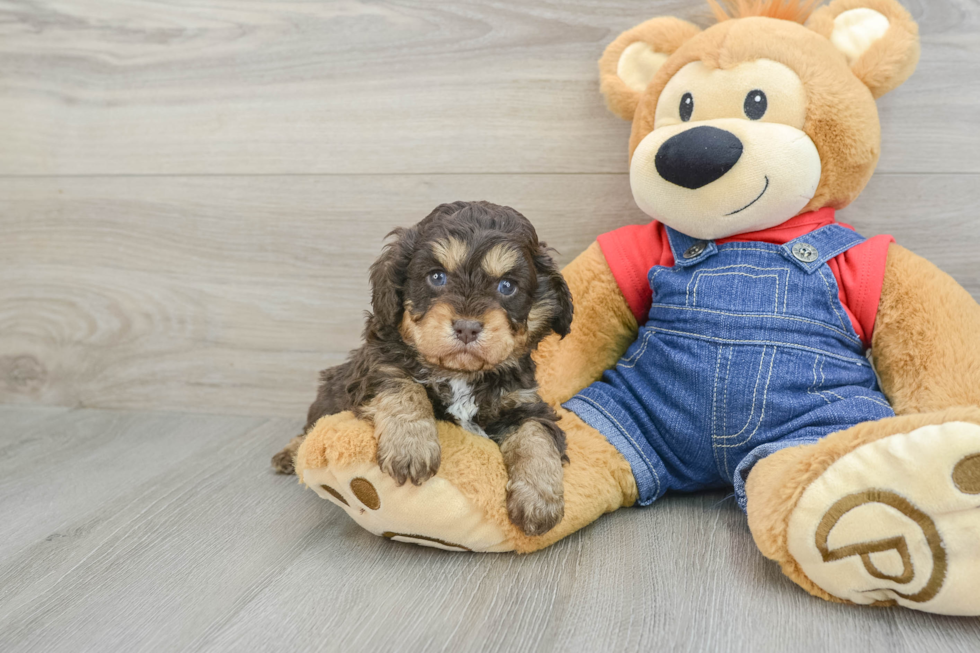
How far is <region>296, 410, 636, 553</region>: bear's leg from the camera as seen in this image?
1.39m

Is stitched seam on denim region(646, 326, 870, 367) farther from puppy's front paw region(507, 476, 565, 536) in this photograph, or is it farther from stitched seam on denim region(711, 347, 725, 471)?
puppy's front paw region(507, 476, 565, 536)

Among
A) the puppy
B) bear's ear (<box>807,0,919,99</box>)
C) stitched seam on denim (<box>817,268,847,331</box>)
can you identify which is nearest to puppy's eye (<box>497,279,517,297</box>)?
the puppy

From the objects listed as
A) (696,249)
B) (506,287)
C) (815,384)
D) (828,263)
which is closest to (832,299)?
(828,263)

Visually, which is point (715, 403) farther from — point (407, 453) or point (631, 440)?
point (407, 453)

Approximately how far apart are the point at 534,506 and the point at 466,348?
0.35 m

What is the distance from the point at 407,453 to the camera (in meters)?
1.35

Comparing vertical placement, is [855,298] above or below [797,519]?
above

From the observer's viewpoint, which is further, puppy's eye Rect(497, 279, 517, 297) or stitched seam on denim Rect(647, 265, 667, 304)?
stitched seam on denim Rect(647, 265, 667, 304)

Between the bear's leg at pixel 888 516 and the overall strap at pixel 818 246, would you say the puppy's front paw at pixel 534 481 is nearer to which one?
the bear's leg at pixel 888 516

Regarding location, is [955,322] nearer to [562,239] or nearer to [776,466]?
[776,466]

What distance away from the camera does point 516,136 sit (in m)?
2.15

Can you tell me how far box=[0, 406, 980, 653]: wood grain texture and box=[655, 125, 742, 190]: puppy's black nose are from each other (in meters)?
0.79

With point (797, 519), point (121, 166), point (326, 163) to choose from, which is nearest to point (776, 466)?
point (797, 519)

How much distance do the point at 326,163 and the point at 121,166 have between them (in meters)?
0.75
